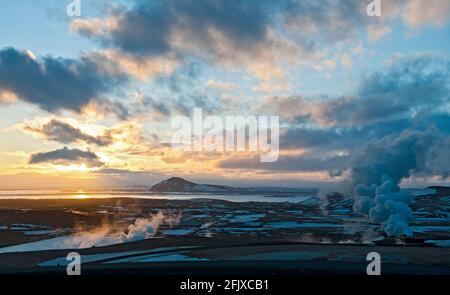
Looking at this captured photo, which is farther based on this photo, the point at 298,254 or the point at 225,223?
the point at 225,223

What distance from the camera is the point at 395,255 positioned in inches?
1500

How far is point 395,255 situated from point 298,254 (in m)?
8.17

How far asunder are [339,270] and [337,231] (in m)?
32.4
